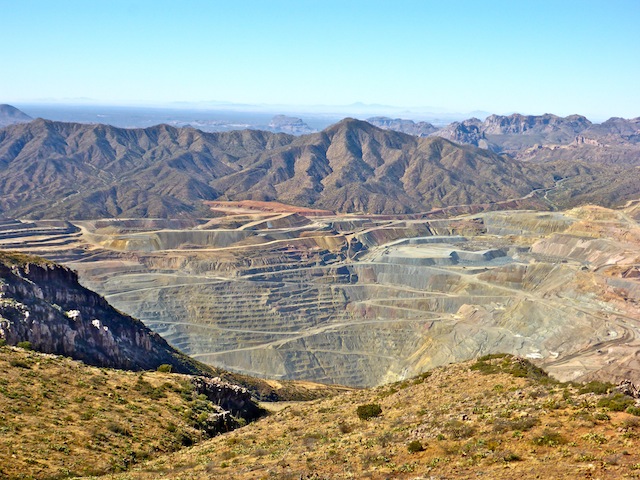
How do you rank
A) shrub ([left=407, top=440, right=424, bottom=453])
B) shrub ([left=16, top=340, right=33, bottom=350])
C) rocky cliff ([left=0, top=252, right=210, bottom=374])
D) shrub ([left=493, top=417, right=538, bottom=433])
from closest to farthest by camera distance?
shrub ([left=493, top=417, right=538, bottom=433]) < shrub ([left=407, top=440, right=424, bottom=453]) < shrub ([left=16, top=340, right=33, bottom=350]) < rocky cliff ([left=0, top=252, right=210, bottom=374])

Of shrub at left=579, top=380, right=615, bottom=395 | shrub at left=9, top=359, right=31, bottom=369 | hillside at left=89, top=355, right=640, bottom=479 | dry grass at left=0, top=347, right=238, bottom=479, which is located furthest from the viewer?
shrub at left=9, top=359, right=31, bottom=369

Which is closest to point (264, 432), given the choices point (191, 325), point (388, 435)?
point (388, 435)

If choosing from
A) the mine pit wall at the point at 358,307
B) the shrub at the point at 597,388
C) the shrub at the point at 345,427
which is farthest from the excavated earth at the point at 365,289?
the shrub at the point at 345,427

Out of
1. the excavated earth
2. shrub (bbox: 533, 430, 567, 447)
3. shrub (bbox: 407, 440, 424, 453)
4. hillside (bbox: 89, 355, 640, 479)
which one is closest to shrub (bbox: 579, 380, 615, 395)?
hillside (bbox: 89, 355, 640, 479)

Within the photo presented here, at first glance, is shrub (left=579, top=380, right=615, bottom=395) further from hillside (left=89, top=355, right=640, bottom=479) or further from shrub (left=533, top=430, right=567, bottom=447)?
shrub (left=533, top=430, right=567, bottom=447)

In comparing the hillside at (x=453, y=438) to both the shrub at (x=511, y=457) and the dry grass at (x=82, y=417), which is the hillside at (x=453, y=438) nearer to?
the shrub at (x=511, y=457)

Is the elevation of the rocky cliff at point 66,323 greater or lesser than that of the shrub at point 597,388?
lesser
